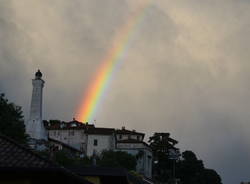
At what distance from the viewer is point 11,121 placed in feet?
212

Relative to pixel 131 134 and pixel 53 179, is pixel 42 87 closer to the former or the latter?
pixel 131 134

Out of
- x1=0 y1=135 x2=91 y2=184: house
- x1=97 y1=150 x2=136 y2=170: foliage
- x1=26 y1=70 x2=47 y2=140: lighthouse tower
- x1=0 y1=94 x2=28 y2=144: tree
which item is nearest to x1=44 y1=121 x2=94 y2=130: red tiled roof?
x1=26 y1=70 x2=47 y2=140: lighthouse tower

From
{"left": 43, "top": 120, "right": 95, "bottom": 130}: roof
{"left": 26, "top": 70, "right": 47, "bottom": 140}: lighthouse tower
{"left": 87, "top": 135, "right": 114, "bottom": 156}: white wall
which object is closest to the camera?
{"left": 26, "top": 70, "right": 47, "bottom": 140}: lighthouse tower

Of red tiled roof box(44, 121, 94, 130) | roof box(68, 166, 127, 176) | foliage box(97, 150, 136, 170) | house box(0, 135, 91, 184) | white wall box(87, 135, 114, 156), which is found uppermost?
red tiled roof box(44, 121, 94, 130)

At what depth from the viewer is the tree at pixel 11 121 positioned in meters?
63.4

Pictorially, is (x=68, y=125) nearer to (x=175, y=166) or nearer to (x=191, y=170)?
(x=175, y=166)

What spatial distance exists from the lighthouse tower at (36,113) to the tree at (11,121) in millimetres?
34905

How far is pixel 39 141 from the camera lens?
3893 inches

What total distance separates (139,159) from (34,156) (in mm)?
105860

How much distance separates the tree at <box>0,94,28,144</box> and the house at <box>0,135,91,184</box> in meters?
52.4

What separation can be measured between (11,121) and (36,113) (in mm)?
40520

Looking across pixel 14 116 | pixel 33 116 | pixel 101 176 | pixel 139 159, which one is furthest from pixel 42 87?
pixel 101 176

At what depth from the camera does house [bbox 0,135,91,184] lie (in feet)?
32.6

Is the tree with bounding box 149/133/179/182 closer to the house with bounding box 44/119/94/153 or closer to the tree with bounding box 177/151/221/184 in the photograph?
the tree with bounding box 177/151/221/184
